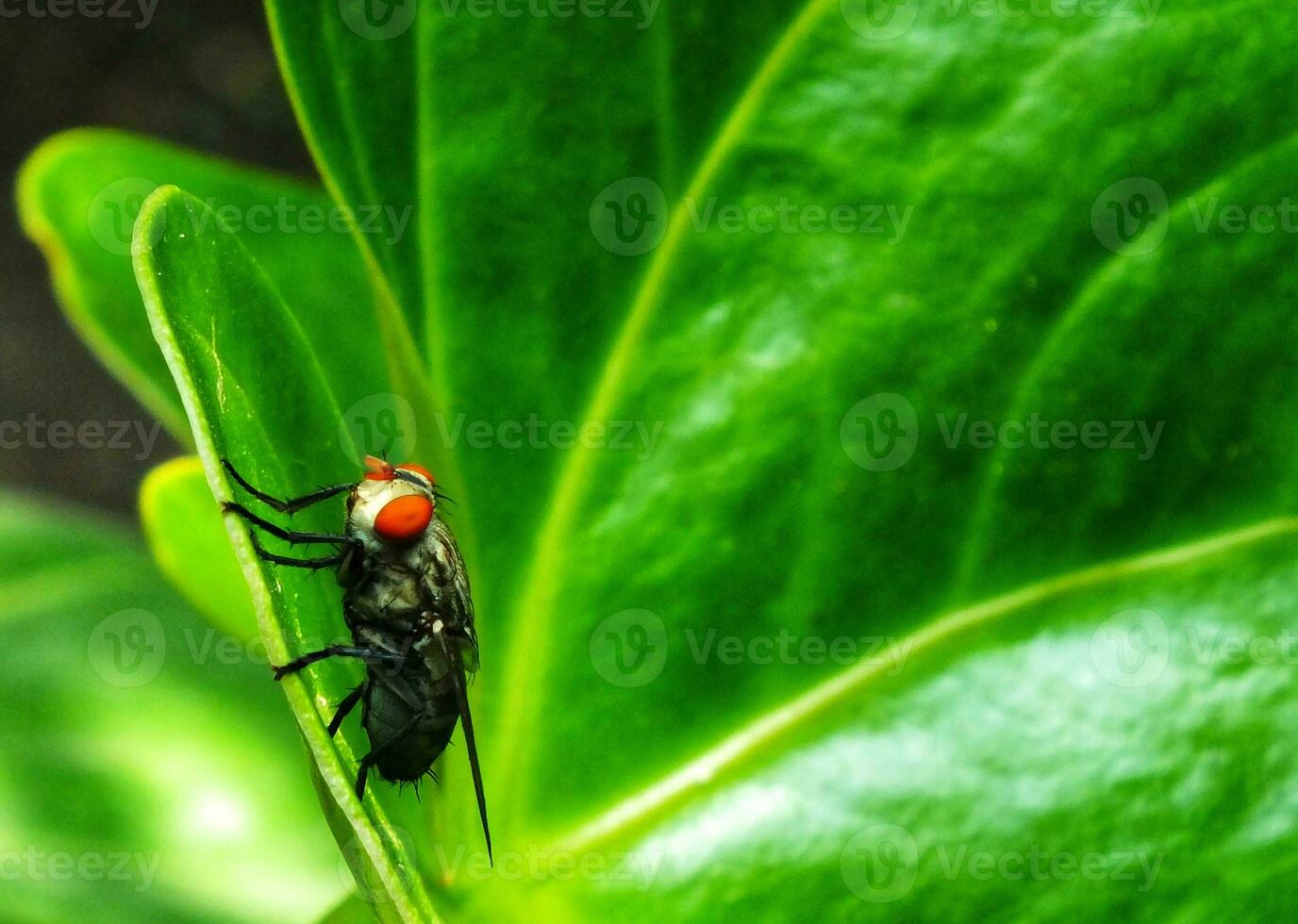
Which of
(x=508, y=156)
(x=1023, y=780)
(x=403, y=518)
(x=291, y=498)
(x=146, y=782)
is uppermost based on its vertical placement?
(x=508, y=156)

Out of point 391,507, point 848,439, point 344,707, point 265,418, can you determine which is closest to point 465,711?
point 344,707

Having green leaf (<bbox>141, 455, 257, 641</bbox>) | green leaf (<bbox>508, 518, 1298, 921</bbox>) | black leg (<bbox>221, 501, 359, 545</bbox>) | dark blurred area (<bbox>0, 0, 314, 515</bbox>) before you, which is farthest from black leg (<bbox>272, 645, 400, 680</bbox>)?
dark blurred area (<bbox>0, 0, 314, 515</bbox>)

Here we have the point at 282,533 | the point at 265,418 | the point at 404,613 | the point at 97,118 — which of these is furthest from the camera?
the point at 97,118

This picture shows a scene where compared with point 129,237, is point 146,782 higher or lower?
lower

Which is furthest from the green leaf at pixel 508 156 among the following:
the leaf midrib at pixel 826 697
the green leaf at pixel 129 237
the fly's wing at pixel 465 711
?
the green leaf at pixel 129 237

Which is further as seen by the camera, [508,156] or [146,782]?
[146,782]

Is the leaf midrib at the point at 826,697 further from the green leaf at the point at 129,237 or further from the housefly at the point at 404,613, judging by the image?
the green leaf at the point at 129,237

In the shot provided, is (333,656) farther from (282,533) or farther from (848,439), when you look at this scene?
(848,439)
